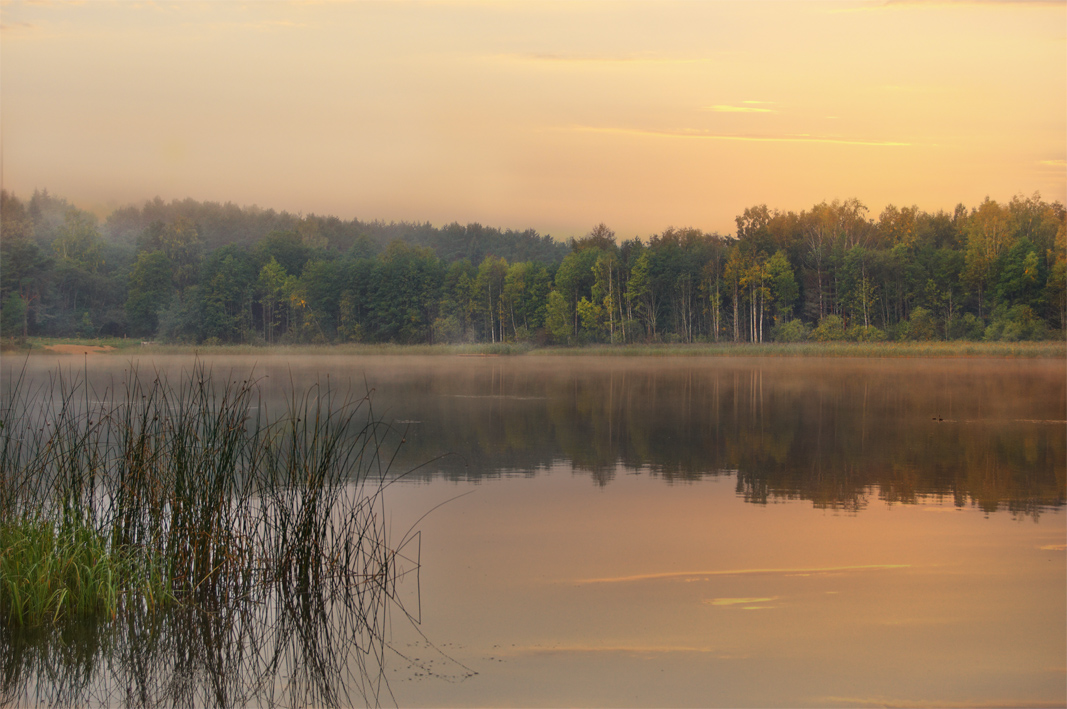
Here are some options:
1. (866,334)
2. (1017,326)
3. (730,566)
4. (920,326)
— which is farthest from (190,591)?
(1017,326)

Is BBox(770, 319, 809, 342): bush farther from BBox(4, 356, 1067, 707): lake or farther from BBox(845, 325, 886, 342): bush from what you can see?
BBox(4, 356, 1067, 707): lake

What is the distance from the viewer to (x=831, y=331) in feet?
173

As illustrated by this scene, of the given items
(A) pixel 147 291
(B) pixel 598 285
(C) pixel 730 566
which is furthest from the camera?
(A) pixel 147 291

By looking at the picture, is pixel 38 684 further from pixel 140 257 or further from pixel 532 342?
pixel 140 257

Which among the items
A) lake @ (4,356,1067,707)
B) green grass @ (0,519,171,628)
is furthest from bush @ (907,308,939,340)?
green grass @ (0,519,171,628)

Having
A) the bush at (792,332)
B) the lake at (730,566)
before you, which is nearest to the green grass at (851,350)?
the bush at (792,332)

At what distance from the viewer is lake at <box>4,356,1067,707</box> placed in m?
4.25

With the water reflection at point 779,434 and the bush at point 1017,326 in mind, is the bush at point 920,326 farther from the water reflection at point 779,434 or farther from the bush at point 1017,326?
the water reflection at point 779,434

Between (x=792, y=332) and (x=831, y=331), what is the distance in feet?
7.47

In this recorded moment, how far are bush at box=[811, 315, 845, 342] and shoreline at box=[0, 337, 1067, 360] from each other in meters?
2.44

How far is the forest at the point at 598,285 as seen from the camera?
2085 inches

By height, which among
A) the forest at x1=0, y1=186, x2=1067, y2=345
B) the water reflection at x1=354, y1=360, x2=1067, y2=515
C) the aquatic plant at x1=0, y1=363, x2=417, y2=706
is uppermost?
the forest at x1=0, y1=186, x2=1067, y2=345

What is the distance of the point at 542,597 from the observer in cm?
542

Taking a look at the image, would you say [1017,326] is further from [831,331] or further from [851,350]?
[851,350]
